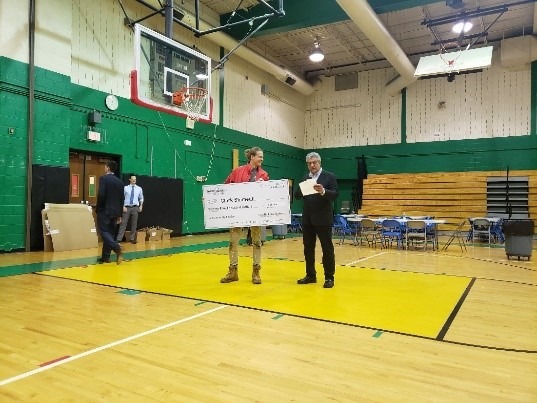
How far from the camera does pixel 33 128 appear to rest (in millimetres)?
8195

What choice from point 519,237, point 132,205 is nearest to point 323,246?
point 519,237

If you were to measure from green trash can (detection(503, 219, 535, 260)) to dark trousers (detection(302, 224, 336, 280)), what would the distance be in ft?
14.8

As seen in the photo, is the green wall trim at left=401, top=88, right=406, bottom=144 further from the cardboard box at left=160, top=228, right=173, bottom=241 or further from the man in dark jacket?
the man in dark jacket

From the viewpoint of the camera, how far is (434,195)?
1502cm

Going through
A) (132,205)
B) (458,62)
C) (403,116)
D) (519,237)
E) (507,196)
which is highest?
(458,62)

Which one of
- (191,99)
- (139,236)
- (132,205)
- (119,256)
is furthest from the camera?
(139,236)

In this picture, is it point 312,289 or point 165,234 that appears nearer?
point 312,289

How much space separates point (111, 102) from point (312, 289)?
7.81 m

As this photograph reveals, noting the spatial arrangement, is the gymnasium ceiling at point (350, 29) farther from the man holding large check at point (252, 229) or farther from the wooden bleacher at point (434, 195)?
the man holding large check at point (252, 229)

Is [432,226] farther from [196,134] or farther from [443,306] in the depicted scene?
[196,134]

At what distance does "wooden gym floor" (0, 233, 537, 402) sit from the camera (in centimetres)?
212

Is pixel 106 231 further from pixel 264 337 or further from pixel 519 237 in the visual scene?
pixel 519 237

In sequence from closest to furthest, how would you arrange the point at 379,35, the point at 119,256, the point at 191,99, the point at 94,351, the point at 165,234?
the point at 94,351 < the point at 119,256 < the point at 191,99 < the point at 165,234 < the point at 379,35

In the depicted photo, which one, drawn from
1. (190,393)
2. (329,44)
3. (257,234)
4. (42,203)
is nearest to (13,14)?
(42,203)
